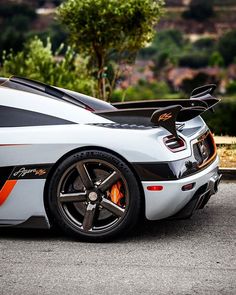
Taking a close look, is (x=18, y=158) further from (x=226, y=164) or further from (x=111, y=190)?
(x=226, y=164)

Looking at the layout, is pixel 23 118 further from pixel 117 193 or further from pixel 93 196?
pixel 117 193

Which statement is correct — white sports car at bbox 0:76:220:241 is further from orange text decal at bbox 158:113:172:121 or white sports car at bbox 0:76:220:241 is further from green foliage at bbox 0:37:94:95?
green foliage at bbox 0:37:94:95

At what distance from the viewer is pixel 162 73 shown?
601 feet

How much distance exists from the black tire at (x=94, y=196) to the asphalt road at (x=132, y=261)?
0.14 m

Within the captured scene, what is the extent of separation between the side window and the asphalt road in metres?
0.91

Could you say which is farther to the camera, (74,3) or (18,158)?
(74,3)

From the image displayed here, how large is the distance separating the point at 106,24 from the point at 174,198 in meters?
10.4

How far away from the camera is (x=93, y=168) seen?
21.2 feet

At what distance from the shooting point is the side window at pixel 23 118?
258 inches

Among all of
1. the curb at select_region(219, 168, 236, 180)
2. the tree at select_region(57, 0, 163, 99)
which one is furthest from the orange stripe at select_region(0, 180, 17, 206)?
the tree at select_region(57, 0, 163, 99)

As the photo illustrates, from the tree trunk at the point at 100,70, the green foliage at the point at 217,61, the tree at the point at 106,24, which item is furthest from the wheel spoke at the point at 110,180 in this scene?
the green foliage at the point at 217,61

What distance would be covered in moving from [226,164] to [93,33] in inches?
281

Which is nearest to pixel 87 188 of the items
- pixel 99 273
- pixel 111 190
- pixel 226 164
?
pixel 111 190

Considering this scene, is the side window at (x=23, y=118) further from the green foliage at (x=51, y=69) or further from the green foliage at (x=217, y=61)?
the green foliage at (x=217, y=61)
